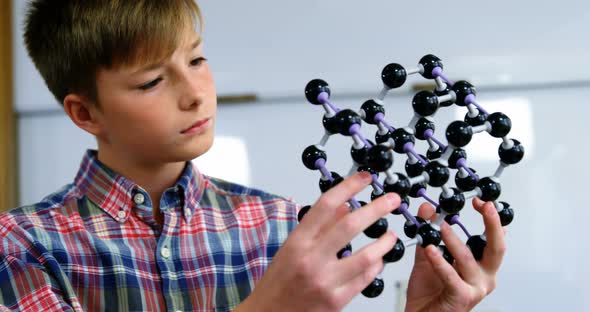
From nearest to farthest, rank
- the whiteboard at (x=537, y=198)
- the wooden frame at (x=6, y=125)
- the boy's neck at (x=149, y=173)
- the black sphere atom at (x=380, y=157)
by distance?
the black sphere atom at (x=380, y=157), the boy's neck at (x=149, y=173), the whiteboard at (x=537, y=198), the wooden frame at (x=6, y=125)

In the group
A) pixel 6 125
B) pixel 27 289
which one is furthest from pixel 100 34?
pixel 6 125

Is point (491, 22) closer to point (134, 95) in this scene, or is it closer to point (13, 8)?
point (134, 95)

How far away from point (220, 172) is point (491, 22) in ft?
2.53

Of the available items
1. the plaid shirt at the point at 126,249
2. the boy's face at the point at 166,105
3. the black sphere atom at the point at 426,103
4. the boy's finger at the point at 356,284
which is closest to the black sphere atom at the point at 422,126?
the black sphere atom at the point at 426,103

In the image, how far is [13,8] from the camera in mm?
1935

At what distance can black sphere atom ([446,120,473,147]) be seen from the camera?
624mm

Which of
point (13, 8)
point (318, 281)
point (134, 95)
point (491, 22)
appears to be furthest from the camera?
point (13, 8)

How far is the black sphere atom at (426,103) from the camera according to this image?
636 mm

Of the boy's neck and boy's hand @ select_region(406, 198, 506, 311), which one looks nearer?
boy's hand @ select_region(406, 198, 506, 311)

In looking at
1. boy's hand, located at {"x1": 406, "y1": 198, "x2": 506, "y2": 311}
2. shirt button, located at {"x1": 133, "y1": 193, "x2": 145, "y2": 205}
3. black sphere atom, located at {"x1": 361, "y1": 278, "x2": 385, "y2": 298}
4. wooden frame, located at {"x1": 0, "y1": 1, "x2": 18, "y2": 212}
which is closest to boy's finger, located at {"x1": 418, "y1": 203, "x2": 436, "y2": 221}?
boy's hand, located at {"x1": 406, "y1": 198, "x2": 506, "y2": 311}

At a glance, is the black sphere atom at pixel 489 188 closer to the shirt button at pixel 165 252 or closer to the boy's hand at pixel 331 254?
the boy's hand at pixel 331 254

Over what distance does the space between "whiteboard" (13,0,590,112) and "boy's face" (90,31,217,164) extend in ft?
2.93

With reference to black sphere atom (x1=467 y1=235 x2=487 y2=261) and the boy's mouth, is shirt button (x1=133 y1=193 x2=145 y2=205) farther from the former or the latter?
black sphere atom (x1=467 y1=235 x2=487 y2=261)

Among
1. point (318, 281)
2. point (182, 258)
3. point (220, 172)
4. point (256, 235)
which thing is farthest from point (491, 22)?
point (318, 281)
